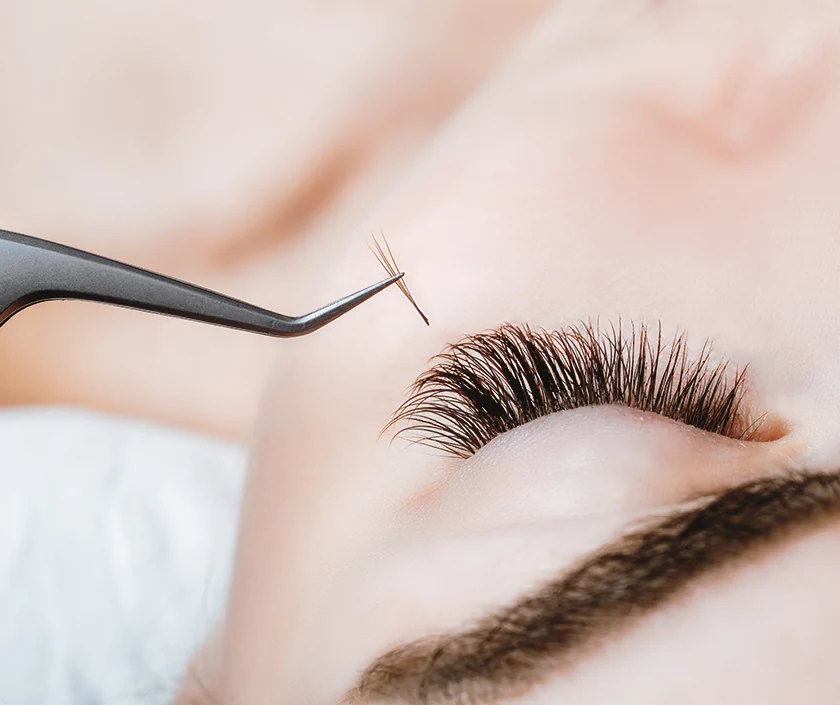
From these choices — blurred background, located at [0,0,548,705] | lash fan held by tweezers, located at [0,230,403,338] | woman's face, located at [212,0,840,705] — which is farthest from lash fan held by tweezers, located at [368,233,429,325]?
blurred background, located at [0,0,548,705]

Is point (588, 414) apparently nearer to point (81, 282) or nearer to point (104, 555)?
A: point (81, 282)

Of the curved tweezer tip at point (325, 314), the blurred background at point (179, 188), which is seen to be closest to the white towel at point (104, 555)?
the blurred background at point (179, 188)

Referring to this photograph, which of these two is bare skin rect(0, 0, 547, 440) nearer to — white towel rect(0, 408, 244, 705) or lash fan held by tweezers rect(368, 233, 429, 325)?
white towel rect(0, 408, 244, 705)

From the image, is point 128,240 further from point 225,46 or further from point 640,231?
point 640,231

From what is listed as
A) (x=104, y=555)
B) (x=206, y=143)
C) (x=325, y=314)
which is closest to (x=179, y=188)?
(x=206, y=143)

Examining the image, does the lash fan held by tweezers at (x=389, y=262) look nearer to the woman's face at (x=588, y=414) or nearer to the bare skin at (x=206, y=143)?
the woman's face at (x=588, y=414)
